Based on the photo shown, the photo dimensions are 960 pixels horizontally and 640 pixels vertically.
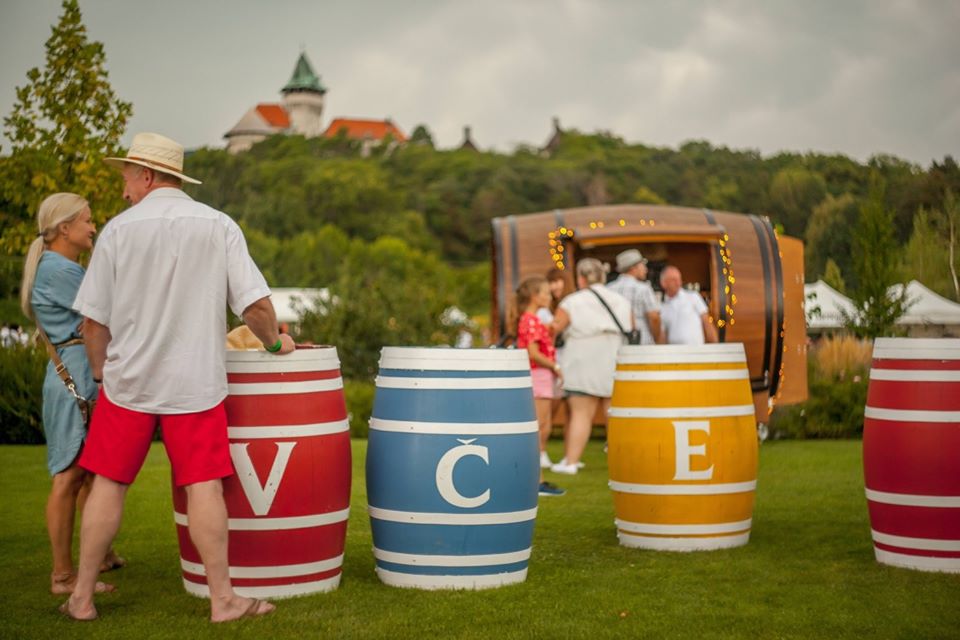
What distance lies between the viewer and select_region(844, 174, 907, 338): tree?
19.8 meters

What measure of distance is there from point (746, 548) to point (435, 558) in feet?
6.40

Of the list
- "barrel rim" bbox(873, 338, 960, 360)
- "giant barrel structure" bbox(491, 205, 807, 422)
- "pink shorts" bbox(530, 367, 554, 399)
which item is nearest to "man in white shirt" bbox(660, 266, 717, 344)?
"giant barrel structure" bbox(491, 205, 807, 422)

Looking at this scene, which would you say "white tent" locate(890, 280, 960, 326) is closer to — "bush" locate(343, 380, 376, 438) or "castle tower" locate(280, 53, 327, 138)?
"bush" locate(343, 380, 376, 438)

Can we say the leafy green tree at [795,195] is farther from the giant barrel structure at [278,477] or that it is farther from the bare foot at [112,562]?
the giant barrel structure at [278,477]

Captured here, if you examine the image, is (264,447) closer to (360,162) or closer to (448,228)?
(448,228)

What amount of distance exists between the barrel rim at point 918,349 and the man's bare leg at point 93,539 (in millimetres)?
3553

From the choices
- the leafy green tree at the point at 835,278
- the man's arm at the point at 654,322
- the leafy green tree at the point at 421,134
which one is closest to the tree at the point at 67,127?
the man's arm at the point at 654,322

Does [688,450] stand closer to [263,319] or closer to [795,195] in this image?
[263,319]

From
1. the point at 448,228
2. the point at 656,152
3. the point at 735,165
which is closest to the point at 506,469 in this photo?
the point at 735,165

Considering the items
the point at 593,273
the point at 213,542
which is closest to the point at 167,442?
the point at 213,542

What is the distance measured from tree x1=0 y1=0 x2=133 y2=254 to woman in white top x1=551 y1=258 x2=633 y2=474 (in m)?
5.72

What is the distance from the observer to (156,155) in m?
4.99

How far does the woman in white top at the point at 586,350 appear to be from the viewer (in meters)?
9.68

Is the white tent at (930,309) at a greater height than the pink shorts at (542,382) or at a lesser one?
greater
